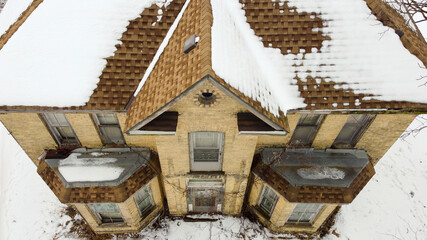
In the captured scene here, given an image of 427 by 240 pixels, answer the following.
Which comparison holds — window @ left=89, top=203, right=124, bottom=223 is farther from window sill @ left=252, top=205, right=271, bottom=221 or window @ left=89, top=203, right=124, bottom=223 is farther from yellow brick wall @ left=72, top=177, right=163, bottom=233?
window sill @ left=252, top=205, right=271, bottom=221

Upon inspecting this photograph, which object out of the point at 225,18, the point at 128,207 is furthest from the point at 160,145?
the point at 225,18

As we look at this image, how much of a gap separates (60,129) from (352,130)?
984 centimetres

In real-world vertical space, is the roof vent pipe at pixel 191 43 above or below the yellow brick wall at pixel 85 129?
above

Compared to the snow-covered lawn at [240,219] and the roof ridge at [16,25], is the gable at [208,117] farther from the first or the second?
the snow-covered lawn at [240,219]

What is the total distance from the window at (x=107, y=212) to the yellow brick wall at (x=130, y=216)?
0.18 meters

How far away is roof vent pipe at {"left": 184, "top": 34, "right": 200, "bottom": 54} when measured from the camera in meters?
5.83

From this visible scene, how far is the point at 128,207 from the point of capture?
9.84 metres

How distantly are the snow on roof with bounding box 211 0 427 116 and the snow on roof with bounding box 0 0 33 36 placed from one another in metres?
7.00

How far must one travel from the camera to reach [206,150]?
840 centimetres

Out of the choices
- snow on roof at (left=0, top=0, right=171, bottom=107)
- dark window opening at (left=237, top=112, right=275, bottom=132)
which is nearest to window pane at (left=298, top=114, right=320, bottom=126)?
dark window opening at (left=237, top=112, right=275, bottom=132)

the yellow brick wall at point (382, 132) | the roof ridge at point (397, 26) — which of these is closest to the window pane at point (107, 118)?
the yellow brick wall at point (382, 132)

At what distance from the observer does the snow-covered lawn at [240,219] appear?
38.0 feet

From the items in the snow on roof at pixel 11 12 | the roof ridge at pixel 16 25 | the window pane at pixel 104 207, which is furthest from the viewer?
the window pane at pixel 104 207

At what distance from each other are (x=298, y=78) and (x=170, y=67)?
351cm
